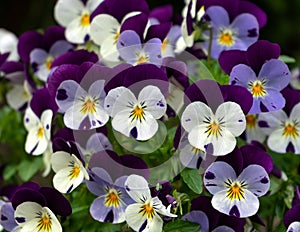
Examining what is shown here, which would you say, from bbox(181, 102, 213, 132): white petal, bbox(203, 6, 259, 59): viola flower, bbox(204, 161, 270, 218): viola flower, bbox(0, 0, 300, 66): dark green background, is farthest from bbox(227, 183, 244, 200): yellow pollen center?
bbox(0, 0, 300, 66): dark green background

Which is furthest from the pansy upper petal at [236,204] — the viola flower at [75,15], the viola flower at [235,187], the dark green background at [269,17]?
the dark green background at [269,17]

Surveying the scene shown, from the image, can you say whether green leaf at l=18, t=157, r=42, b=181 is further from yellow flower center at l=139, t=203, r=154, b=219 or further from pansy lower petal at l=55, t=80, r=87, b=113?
yellow flower center at l=139, t=203, r=154, b=219

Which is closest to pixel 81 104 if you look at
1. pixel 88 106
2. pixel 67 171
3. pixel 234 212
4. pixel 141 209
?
pixel 88 106

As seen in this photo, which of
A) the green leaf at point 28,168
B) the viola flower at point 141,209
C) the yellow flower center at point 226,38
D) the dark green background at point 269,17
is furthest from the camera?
the dark green background at point 269,17

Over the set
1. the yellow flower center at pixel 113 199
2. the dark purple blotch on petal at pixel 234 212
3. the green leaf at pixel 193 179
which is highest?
the dark purple blotch on petal at pixel 234 212

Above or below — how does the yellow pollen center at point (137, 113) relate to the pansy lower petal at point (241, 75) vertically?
below

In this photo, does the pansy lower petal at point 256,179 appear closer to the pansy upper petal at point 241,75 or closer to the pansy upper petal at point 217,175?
the pansy upper petal at point 217,175

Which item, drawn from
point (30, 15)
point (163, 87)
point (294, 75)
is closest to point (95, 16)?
point (163, 87)

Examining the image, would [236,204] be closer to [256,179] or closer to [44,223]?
[256,179]
